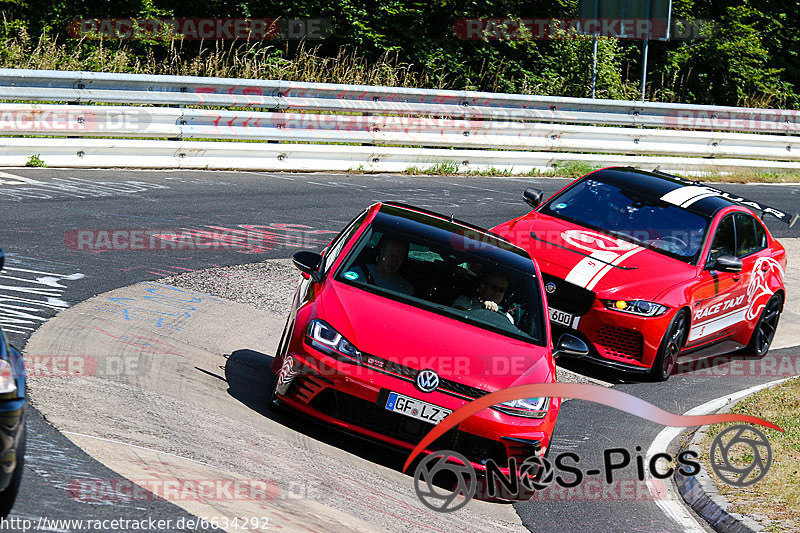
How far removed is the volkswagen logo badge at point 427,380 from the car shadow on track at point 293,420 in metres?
0.44

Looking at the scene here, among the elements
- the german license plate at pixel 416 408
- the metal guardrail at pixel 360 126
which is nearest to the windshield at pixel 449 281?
the german license plate at pixel 416 408

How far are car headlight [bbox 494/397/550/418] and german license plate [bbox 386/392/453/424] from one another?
1.27 feet

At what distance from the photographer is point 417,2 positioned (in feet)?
89.6

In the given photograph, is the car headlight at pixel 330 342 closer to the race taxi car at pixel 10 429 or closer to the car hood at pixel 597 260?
the race taxi car at pixel 10 429

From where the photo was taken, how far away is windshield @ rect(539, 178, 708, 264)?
36.9 ft

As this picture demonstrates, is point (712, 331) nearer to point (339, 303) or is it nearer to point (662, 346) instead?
point (662, 346)

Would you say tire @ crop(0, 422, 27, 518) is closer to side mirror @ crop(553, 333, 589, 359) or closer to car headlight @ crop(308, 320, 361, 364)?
car headlight @ crop(308, 320, 361, 364)

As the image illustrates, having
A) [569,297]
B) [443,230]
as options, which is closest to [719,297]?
[569,297]

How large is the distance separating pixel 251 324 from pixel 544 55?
62.4 ft

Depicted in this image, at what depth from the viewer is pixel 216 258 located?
1188cm

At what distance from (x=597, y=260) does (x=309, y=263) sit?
3616 mm

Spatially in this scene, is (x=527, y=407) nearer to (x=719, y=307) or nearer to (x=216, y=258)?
(x=719, y=307)

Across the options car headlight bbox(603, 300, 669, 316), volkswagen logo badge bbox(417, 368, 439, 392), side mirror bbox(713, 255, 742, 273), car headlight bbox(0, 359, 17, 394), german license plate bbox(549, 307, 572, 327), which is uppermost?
car headlight bbox(0, 359, 17, 394)

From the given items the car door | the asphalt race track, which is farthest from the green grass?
the car door
